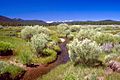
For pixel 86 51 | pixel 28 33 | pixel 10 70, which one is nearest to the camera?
pixel 10 70

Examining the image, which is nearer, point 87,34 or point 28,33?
point 87,34

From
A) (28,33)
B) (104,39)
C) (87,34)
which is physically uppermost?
(87,34)

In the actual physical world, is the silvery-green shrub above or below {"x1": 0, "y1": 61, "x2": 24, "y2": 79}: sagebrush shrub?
above

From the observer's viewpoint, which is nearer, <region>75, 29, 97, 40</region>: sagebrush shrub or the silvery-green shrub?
<region>75, 29, 97, 40</region>: sagebrush shrub

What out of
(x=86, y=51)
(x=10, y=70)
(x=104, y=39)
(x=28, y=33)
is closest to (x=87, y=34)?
(x=104, y=39)

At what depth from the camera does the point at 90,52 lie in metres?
31.3

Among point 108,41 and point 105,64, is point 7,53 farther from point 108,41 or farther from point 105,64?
point 105,64

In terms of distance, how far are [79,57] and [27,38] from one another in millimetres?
36915

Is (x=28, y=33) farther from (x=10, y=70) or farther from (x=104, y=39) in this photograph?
(x=10, y=70)

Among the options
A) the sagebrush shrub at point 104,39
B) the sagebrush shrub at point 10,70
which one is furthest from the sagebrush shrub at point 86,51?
the sagebrush shrub at point 104,39

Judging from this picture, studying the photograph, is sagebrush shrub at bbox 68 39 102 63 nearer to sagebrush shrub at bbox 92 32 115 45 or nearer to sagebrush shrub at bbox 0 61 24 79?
sagebrush shrub at bbox 0 61 24 79

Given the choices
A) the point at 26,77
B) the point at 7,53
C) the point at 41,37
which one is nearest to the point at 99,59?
the point at 26,77

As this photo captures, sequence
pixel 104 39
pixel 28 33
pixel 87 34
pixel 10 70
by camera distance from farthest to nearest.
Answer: pixel 28 33
pixel 87 34
pixel 104 39
pixel 10 70

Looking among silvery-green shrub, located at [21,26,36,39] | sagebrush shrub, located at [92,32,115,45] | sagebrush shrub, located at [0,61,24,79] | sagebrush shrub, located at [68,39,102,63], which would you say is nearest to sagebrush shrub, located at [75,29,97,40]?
sagebrush shrub, located at [92,32,115,45]
